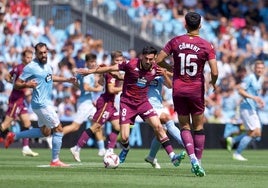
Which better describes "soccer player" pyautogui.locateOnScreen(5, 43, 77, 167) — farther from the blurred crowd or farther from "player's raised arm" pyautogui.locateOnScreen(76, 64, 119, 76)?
the blurred crowd

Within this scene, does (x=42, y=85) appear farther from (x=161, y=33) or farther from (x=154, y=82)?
(x=161, y=33)

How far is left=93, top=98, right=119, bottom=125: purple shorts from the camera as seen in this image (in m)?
22.7

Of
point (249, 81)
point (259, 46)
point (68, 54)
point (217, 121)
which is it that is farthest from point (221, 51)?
point (249, 81)

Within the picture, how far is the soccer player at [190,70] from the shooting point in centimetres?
1571

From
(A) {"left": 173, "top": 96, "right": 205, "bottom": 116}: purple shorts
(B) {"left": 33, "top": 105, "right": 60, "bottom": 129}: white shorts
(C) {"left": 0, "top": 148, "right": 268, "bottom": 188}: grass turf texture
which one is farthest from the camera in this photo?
(B) {"left": 33, "top": 105, "right": 60, "bottom": 129}: white shorts

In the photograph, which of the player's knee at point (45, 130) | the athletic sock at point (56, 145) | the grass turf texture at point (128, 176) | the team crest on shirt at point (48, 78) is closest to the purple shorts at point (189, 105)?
the grass turf texture at point (128, 176)

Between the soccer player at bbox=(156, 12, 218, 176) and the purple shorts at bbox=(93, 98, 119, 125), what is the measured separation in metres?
6.78

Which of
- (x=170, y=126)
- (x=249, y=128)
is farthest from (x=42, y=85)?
(x=249, y=128)

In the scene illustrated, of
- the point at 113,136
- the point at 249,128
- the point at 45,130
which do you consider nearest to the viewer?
the point at 45,130

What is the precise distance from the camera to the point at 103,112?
2277 centimetres

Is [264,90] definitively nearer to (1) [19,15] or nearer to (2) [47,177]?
(1) [19,15]

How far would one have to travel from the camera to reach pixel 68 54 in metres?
30.7

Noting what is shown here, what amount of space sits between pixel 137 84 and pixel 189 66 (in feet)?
8.32

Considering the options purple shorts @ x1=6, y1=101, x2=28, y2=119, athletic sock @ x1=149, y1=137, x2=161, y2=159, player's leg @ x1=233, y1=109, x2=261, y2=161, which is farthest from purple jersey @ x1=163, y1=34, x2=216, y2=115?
purple shorts @ x1=6, y1=101, x2=28, y2=119
